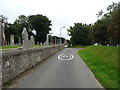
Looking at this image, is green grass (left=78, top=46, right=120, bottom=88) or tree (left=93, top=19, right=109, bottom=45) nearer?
green grass (left=78, top=46, right=120, bottom=88)

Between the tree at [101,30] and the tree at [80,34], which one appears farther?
the tree at [80,34]

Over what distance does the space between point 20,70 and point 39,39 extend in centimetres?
6493

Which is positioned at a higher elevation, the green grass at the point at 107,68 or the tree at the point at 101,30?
the tree at the point at 101,30

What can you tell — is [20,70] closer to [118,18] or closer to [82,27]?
[118,18]

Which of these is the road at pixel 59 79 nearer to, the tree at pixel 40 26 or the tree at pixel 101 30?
the tree at pixel 101 30

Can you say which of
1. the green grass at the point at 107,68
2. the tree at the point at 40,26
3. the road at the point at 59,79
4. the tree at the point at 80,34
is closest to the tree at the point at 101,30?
the green grass at the point at 107,68

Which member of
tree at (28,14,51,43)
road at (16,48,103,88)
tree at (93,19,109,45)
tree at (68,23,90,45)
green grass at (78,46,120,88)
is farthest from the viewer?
tree at (68,23,90,45)

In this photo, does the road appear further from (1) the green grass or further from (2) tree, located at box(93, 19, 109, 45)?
(2) tree, located at box(93, 19, 109, 45)

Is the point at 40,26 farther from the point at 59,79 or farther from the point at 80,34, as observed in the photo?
the point at 59,79

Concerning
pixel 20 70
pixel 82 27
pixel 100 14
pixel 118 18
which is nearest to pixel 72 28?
pixel 82 27

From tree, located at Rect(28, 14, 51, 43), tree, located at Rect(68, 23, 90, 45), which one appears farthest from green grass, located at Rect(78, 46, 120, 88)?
tree, located at Rect(68, 23, 90, 45)

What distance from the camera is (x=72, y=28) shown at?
310ft

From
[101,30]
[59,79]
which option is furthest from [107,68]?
[101,30]

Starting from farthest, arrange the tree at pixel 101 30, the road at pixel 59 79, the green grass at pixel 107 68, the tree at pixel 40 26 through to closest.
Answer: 1. the tree at pixel 40 26
2. the tree at pixel 101 30
3. the green grass at pixel 107 68
4. the road at pixel 59 79
